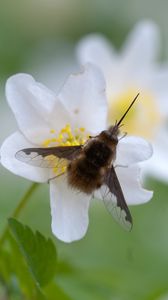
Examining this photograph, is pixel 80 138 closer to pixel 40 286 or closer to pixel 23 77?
pixel 23 77

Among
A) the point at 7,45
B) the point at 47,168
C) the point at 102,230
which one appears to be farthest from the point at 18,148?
the point at 7,45

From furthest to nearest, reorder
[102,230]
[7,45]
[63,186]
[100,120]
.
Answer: [7,45] → [102,230] → [100,120] → [63,186]

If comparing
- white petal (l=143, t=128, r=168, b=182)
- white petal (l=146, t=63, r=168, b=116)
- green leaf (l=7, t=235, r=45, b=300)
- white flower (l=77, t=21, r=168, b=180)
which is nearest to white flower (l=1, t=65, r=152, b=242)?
green leaf (l=7, t=235, r=45, b=300)

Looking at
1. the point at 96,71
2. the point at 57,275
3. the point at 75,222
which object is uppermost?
the point at 96,71

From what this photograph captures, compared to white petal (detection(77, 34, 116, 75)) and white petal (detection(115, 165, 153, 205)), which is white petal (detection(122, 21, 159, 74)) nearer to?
white petal (detection(77, 34, 116, 75))

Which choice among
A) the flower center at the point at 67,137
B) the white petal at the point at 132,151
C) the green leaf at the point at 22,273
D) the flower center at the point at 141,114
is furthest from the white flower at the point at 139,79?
the green leaf at the point at 22,273

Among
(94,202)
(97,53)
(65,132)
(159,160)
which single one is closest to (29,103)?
(65,132)
